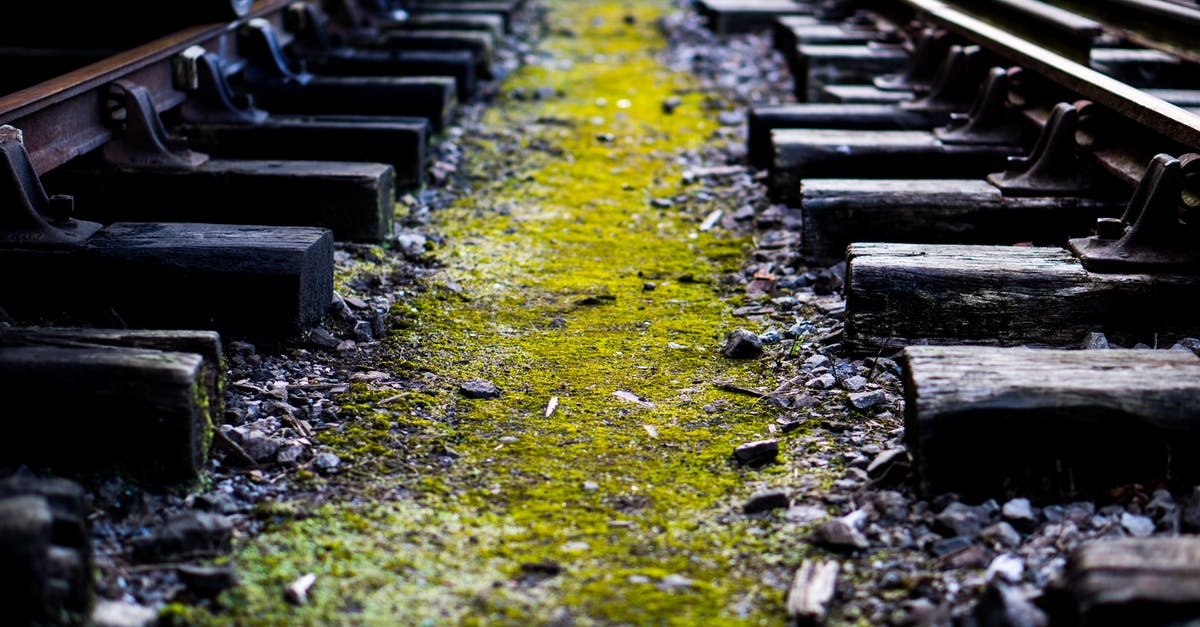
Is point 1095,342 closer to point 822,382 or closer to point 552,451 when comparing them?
point 822,382

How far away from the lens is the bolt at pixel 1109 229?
364 centimetres

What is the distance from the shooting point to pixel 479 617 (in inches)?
94.0

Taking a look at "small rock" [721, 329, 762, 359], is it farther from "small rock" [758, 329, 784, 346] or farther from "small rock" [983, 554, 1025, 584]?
"small rock" [983, 554, 1025, 584]

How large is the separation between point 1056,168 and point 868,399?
1.72m

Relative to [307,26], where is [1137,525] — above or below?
below

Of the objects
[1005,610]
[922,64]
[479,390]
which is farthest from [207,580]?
A: [922,64]

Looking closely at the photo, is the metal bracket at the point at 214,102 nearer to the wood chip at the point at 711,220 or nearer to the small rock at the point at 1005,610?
the wood chip at the point at 711,220

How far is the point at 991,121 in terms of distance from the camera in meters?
5.23

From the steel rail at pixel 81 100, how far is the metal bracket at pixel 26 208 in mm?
208

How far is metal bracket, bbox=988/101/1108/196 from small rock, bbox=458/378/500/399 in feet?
7.35

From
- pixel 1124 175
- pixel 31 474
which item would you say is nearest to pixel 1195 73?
pixel 1124 175

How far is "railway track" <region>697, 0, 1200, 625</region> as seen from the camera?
2.66 meters

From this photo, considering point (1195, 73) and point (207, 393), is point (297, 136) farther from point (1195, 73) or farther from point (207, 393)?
point (1195, 73)

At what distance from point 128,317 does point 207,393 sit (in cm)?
83
